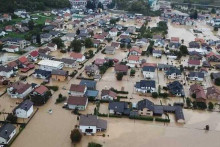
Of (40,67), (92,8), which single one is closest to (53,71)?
(40,67)

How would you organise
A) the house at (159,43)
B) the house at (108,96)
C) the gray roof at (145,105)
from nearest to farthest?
the gray roof at (145,105)
the house at (108,96)
the house at (159,43)

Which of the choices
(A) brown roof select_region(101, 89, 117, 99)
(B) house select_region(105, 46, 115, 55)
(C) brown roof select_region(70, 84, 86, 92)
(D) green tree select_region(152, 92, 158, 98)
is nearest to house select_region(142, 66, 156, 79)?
(D) green tree select_region(152, 92, 158, 98)

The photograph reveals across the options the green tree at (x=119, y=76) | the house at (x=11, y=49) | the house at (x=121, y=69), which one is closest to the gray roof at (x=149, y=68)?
the house at (x=121, y=69)

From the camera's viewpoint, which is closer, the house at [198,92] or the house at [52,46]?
the house at [198,92]

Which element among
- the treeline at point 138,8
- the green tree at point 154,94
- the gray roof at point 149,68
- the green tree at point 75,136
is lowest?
the green tree at point 75,136

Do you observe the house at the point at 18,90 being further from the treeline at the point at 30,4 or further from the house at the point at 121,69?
the treeline at the point at 30,4

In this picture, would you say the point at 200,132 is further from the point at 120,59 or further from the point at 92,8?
the point at 92,8

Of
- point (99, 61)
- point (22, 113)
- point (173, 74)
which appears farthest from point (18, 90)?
point (173, 74)
